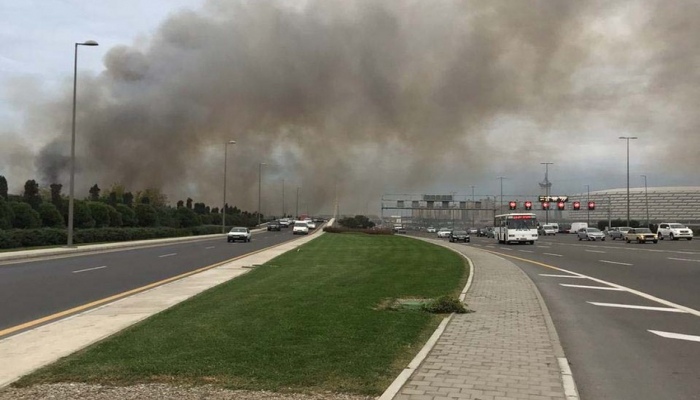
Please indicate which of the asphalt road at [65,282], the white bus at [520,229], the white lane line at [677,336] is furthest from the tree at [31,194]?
the white lane line at [677,336]

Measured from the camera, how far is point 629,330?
333 inches

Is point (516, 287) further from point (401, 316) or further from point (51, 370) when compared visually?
point (51, 370)

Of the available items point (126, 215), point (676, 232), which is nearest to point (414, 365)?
point (126, 215)

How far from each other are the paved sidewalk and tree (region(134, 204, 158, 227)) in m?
48.0

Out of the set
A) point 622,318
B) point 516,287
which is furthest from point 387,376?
point 516,287

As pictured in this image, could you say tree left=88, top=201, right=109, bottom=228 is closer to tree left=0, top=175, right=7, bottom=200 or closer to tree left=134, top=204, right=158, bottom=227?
tree left=0, top=175, right=7, bottom=200

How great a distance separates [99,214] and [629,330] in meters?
42.7

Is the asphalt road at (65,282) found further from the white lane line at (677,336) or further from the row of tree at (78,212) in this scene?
the row of tree at (78,212)

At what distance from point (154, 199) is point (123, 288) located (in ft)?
258

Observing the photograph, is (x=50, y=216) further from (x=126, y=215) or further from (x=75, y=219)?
(x=126, y=215)

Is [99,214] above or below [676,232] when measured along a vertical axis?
above

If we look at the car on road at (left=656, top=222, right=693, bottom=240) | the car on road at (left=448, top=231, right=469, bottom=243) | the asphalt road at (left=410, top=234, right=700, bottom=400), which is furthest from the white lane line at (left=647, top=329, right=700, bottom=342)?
the car on road at (left=656, top=222, right=693, bottom=240)

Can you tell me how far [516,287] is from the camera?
13578 mm

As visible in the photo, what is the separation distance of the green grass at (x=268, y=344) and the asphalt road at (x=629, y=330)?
2.01m
